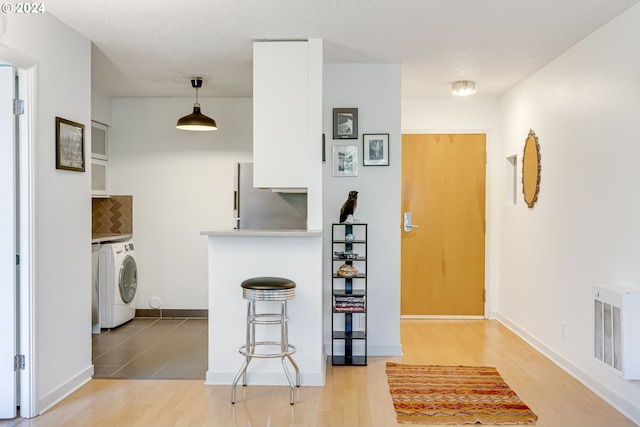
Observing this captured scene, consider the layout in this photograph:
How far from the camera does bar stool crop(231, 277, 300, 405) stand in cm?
328

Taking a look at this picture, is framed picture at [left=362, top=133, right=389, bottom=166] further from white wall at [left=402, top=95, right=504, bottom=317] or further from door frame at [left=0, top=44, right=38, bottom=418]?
door frame at [left=0, top=44, right=38, bottom=418]

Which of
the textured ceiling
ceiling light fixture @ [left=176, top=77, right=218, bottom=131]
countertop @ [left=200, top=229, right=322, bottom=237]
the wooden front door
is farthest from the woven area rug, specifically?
ceiling light fixture @ [left=176, top=77, right=218, bottom=131]

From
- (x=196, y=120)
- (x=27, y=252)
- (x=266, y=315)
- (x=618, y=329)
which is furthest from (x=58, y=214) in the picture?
(x=618, y=329)

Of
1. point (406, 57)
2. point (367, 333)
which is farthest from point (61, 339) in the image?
point (406, 57)

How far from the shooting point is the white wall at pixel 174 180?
237 inches

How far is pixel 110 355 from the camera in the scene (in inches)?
175

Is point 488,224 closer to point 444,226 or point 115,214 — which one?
point 444,226

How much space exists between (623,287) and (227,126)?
14.1 ft

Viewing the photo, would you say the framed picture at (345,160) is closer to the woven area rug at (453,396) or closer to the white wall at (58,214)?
the woven area rug at (453,396)

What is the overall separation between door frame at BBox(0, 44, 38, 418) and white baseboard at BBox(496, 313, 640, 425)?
11.5 feet

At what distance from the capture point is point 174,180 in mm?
6043

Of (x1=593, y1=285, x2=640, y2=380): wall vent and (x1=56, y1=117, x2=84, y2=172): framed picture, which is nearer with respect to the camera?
(x1=593, y1=285, x2=640, y2=380): wall vent

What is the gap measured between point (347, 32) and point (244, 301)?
6.55ft

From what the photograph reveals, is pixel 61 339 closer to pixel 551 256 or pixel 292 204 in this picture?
pixel 292 204
